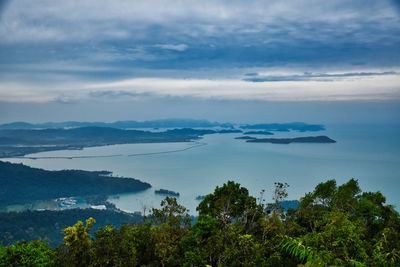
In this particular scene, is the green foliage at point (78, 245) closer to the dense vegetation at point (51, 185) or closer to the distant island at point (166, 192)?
the distant island at point (166, 192)

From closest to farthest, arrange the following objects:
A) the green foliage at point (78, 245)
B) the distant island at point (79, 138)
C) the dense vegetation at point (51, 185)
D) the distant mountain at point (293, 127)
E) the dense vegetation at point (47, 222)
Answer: the green foliage at point (78, 245), the dense vegetation at point (47, 222), the dense vegetation at point (51, 185), the distant island at point (79, 138), the distant mountain at point (293, 127)

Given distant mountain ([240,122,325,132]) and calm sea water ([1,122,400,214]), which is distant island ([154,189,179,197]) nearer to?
calm sea water ([1,122,400,214])

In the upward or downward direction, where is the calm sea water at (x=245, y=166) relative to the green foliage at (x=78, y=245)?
downward

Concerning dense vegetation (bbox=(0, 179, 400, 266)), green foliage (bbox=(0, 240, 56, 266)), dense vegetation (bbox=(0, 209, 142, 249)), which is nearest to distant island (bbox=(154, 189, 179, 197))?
dense vegetation (bbox=(0, 209, 142, 249))

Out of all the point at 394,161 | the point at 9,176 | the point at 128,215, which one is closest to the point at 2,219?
the point at 128,215

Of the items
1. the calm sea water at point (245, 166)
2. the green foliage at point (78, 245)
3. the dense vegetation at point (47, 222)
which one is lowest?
the dense vegetation at point (47, 222)

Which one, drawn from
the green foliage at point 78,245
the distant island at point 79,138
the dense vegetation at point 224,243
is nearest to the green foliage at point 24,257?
the dense vegetation at point 224,243
